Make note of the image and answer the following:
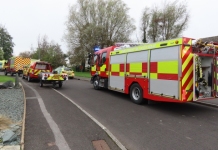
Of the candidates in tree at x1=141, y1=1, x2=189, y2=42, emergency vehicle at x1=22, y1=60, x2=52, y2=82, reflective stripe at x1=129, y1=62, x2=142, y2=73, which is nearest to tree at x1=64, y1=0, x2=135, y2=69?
tree at x1=141, y1=1, x2=189, y2=42

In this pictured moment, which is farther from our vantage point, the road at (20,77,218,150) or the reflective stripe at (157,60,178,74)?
the reflective stripe at (157,60,178,74)

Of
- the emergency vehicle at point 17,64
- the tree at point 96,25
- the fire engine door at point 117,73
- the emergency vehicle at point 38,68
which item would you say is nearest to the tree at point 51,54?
the tree at point 96,25

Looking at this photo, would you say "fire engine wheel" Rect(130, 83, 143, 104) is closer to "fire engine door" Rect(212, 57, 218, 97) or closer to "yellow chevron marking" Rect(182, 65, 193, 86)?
"yellow chevron marking" Rect(182, 65, 193, 86)

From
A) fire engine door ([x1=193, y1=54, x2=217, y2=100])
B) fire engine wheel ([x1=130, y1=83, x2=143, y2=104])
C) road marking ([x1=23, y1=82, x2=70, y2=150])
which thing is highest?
fire engine door ([x1=193, y1=54, x2=217, y2=100])

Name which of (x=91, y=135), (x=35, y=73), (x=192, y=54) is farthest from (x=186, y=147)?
(x=35, y=73)

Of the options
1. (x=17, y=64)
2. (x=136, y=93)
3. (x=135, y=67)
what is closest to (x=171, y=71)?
(x=135, y=67)

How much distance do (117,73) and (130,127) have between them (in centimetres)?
496

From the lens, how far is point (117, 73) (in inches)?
386

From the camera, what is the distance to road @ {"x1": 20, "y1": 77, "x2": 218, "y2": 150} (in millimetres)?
4023

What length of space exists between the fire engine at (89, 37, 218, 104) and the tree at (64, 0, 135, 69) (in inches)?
929

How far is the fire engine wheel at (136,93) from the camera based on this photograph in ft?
26.1

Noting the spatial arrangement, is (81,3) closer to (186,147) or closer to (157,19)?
(157,19)

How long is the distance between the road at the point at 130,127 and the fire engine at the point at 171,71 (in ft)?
2.45

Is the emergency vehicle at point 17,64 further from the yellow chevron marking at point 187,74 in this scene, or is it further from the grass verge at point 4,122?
the yellow chevron marking at point 187,74
